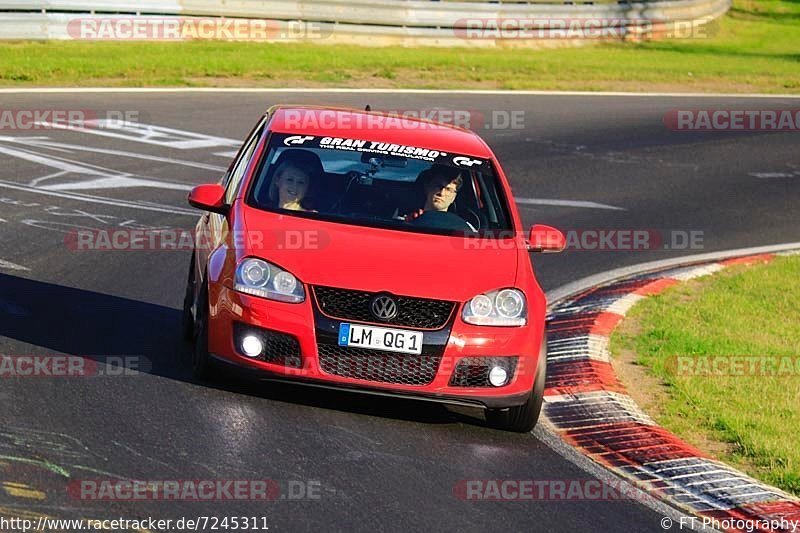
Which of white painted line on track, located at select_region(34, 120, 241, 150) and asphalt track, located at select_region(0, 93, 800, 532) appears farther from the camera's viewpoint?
white painted line on track, located at select_region(34, 120, 241, 150)

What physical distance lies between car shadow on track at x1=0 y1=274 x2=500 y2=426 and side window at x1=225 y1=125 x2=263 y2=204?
3.32 feet

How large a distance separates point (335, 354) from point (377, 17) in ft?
70.8

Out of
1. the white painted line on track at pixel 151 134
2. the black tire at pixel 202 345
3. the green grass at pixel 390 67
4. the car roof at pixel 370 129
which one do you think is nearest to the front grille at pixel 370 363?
A: the black tire at pixel 202 345

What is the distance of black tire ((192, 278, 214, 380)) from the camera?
770 cm

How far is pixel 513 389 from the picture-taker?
25.1ft

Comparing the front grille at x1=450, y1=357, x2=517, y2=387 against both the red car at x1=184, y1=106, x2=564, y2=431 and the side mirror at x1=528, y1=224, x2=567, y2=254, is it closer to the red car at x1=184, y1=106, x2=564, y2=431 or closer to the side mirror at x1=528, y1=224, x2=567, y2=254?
the red car at x1=184, y1=106, x2=564, y2=431

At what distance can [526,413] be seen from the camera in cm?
778

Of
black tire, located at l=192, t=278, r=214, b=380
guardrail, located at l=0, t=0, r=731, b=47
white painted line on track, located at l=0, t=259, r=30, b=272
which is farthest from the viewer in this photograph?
guardrail, located at l=0, t=0, r=731, b=47

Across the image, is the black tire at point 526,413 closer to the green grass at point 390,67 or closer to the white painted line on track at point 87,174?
the white painted line on track at point 87,174

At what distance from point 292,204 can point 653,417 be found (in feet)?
8.24

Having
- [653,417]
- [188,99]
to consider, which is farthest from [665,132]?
[653,417]

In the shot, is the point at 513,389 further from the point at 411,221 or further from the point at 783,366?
the point at 783,366

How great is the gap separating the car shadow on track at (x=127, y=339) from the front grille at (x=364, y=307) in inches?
23.9

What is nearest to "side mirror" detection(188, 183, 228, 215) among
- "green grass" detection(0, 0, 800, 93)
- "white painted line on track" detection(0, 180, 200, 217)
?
"white painted line on track" detection(0, 180, 200, 217)
